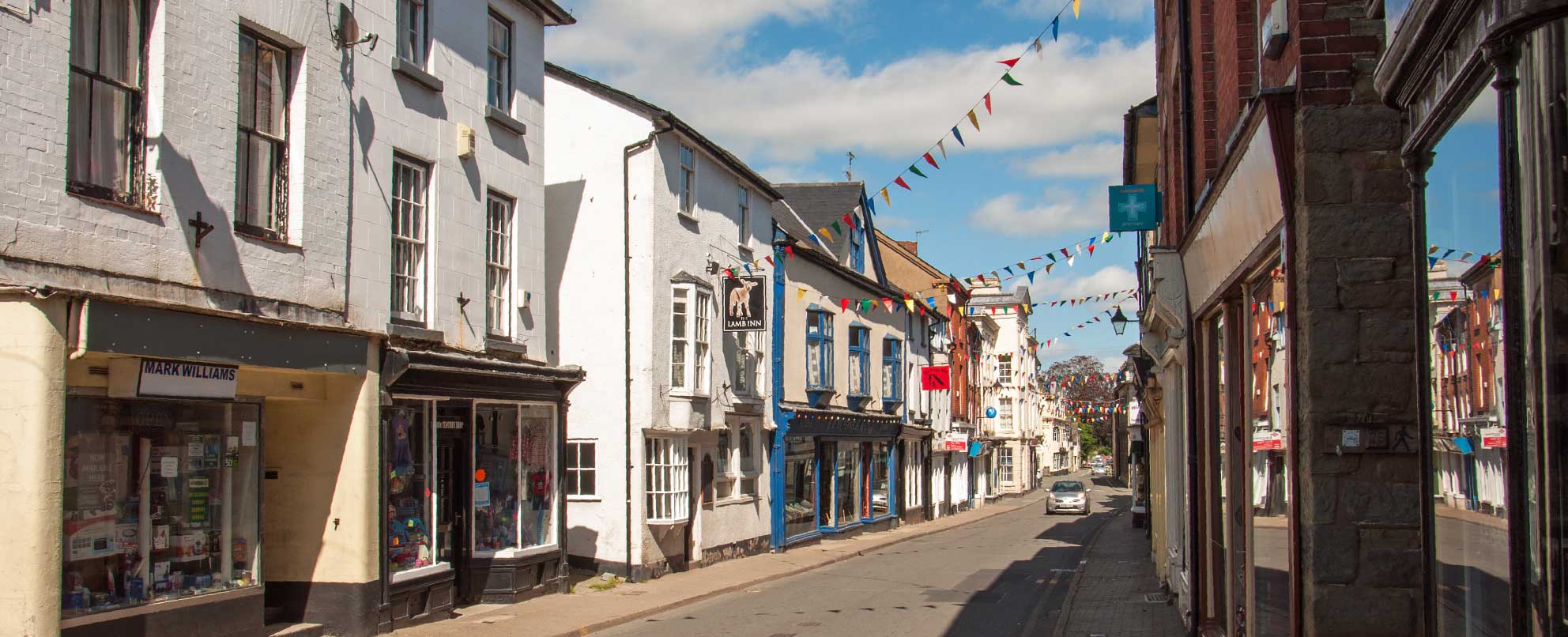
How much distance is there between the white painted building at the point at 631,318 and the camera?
20.2m

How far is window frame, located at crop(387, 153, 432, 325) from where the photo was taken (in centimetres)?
1374

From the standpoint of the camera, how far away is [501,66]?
1647 cm

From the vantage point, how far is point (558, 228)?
67.5 ft

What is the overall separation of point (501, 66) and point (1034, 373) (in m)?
71.7

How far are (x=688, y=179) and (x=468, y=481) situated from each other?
28.4 feet

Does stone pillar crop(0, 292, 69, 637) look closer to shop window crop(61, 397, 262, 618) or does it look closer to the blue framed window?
shop window crop(61, 397, 262, 618)

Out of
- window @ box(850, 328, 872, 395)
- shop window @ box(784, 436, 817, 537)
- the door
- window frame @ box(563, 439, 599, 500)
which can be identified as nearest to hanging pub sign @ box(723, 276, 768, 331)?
window frame @ box(563, 439, 599, 500)

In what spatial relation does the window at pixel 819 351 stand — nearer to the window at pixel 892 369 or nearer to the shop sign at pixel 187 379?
the window at pixel 892 369

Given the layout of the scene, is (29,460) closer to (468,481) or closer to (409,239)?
(409,239)

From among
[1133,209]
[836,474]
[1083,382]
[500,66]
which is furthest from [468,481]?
[1083,382]

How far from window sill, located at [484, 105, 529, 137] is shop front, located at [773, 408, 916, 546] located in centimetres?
1181

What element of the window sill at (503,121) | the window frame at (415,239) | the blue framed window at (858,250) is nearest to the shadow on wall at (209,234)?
the window frame at (415,239)

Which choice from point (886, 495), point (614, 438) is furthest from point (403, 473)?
point (886, 495)

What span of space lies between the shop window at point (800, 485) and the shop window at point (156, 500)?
1659 centimetres
